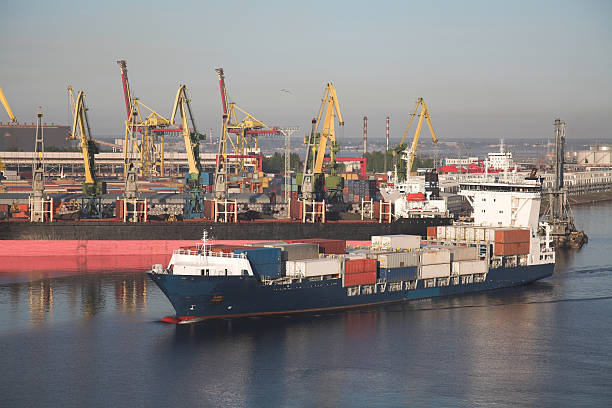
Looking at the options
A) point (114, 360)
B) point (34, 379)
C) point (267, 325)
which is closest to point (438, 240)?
point (267, 325)

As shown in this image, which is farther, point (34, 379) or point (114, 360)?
point (114, 360)

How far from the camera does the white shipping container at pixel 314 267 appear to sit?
46.9 m

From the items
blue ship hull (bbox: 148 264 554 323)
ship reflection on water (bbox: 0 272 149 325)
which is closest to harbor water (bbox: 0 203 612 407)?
ship reflection on water (bbox: 0 272 149 325)

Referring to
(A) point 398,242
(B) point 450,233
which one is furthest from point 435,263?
(B) point 450,233

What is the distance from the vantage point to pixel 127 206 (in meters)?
79.4

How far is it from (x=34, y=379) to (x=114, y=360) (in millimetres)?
4150

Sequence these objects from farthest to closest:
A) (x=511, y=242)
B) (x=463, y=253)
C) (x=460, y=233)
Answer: (x=460, y=233), (x=511, y=242), (x=463, y=253)

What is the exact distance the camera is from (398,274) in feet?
170

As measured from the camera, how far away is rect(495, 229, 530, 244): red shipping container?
192 feet

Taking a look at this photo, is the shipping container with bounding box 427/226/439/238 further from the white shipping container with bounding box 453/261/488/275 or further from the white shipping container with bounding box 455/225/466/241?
the white shipping container with bounding box 453/261/488/275

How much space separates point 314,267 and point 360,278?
3829mm

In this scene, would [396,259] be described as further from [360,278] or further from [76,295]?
[76,295]

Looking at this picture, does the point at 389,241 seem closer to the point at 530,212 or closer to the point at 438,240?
the point at 438,240

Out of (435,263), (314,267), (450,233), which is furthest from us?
(450,233)
